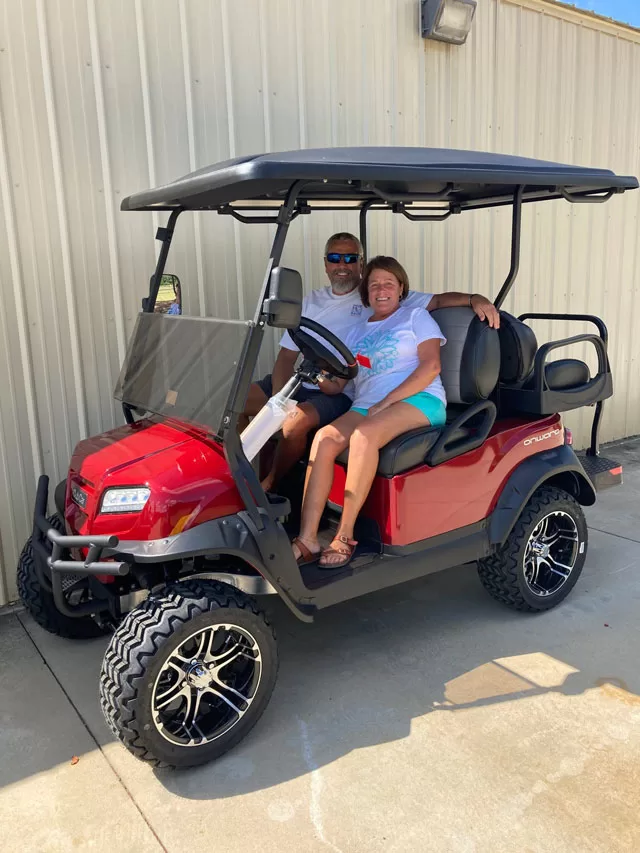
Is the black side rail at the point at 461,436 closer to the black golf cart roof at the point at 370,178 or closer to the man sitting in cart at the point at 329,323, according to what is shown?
the man sitting in cart at the point at 329,323

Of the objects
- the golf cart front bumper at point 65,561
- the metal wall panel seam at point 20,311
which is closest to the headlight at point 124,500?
the golf cart front bumper at point 65,561

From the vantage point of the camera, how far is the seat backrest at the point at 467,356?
3010 millimetres

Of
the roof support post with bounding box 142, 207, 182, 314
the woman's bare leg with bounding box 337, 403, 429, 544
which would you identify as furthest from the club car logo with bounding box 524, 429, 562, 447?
the roof support post with bounding box 142, 207, 182, 314

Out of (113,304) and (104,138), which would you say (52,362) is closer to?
(113,304)

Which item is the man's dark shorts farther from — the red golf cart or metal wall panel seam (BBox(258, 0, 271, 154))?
metal wall panel seam (BBox(258, 0, 271, 154))

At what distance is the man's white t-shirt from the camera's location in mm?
3317

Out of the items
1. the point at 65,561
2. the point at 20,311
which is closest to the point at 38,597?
the point at 65,561

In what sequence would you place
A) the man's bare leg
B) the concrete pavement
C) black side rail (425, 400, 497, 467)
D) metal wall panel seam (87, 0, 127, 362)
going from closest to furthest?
the concrete pavement, black side rail (425, 400, 497, 467), the man's bare leg, metal wall panel seam (87, 0, 127, 362)

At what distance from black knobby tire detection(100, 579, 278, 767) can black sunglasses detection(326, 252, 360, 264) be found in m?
1.69

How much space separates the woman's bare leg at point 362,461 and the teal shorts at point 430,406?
A: 0.15m

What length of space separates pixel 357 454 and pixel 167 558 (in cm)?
82

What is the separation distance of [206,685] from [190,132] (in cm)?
276

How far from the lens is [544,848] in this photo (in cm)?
196

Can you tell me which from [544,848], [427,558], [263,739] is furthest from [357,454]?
[544,848]
